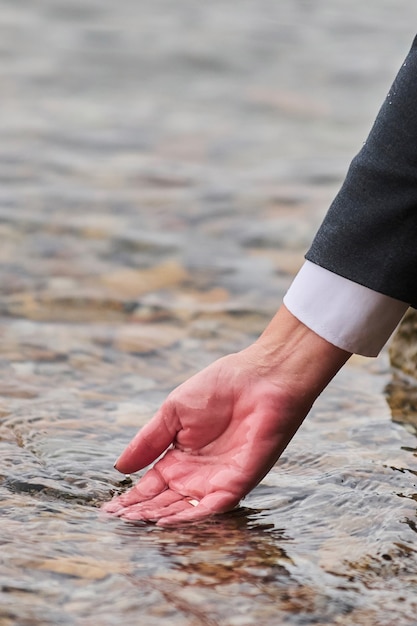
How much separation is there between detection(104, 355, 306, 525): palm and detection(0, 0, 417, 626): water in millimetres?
79

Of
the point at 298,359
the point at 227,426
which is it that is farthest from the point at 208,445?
the point at 298,359

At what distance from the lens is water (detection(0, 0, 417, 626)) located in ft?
7.44

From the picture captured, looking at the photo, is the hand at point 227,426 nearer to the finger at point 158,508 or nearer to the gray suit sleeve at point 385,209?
the finger at point 158,508

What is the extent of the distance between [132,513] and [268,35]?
8.12m

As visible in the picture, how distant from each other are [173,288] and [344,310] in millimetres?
2503

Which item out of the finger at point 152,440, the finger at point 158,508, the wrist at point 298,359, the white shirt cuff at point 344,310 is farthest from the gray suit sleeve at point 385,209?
the finger at point 158,508

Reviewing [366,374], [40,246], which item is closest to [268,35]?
[40,246]

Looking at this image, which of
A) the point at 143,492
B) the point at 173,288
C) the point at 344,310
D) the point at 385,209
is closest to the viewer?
the point at 385,209

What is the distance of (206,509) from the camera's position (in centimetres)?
255

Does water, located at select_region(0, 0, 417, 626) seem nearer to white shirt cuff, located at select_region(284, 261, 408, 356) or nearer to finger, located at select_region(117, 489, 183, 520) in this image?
finger, located at select_region(117, 489, 183, 520)

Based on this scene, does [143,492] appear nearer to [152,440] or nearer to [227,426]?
[152,440]

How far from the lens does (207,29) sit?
33.0 feet

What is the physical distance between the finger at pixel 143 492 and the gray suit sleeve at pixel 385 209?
2.35 feet

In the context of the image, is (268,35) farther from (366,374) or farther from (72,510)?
(72,510)
